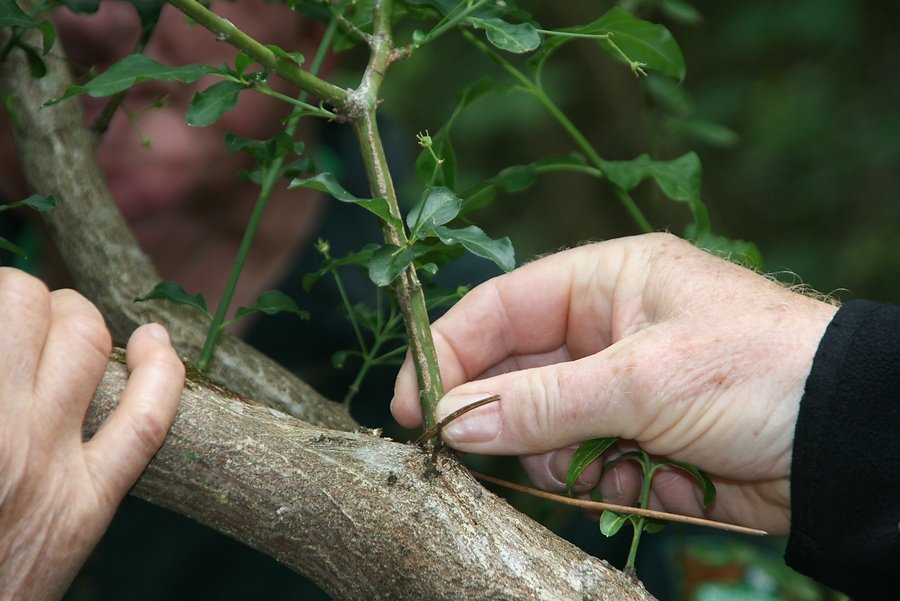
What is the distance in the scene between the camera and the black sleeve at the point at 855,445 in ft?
3.91

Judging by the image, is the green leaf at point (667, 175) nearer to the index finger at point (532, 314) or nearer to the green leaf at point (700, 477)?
the index finger at point (532, 314)

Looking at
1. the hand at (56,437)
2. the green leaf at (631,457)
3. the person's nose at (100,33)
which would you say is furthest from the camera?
the person's nose at (100,33)

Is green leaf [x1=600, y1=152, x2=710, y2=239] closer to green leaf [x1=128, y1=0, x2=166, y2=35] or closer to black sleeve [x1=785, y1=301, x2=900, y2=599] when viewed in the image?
black sleeve [x1=785, y1=301, x2=900, y2=599]

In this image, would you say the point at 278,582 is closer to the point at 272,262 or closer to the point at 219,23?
the point at 272,262

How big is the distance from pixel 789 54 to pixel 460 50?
71.5 inches

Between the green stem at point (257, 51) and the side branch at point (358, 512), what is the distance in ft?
1.28

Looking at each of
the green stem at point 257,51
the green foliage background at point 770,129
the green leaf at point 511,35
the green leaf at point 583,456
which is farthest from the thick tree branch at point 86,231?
the green foliage background at point 770,129

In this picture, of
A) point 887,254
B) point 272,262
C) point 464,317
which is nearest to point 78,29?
point 272,262

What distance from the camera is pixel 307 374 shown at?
2494mm

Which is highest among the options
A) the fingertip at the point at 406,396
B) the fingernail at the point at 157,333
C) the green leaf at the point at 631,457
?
the fingernail at the point at 157,333

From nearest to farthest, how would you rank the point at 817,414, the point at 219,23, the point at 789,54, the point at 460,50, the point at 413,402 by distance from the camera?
the point at 219,23 → the point at 817,414 → the point at 413,402 → the point at 789,54 → the point at 460,50

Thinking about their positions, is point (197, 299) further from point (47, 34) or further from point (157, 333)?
point (47, 34)

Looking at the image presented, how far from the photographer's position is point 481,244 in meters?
1.07

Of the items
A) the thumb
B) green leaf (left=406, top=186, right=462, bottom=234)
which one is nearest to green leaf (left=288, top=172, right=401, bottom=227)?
green leaf (left=406, top=186, right=462, bottom=234)
